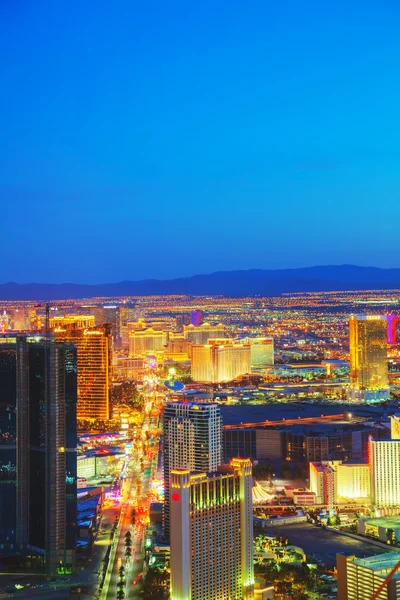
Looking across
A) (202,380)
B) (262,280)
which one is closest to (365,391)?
(202,380)

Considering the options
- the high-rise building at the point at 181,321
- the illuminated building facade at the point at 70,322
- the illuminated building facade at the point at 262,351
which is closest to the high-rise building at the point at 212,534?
the illuminated building facade at the point at 70,322

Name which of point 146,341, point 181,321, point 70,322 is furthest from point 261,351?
point 70,322

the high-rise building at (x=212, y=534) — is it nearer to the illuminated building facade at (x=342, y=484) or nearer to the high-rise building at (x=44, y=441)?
the high-rise building at (x=44, y=441)

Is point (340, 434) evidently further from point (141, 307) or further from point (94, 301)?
point (141, 307)

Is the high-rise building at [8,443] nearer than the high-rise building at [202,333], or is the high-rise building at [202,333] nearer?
the high-rise building at [8,443]

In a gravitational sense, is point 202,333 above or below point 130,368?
above

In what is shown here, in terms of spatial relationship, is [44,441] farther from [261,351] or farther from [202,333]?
[202,333]

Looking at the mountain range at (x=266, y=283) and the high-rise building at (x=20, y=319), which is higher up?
the mountain range at (x=266, y=283)
